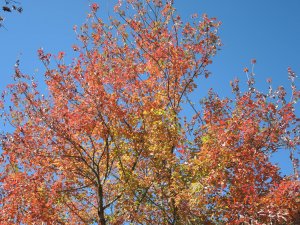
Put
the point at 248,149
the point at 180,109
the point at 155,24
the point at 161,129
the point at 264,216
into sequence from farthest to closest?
the point at 155,24
the point at 180,109
the point at 161,129
the point at 248,149
the point at 264,216

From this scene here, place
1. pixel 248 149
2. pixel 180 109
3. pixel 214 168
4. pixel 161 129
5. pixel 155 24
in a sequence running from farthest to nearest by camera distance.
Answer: pixel 155 24
pixel 180 109
pixel 161 129
pixel 248 149
pixel 214 168

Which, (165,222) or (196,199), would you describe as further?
(165,222)

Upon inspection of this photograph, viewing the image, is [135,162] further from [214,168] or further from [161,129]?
[214,168]

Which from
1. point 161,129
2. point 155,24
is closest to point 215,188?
point 161,129

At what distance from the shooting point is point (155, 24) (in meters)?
20.2

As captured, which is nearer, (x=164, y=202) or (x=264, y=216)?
(x=264, y=216)

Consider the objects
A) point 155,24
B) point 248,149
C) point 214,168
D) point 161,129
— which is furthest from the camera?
point 155,24

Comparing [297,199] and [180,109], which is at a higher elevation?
[180,109]

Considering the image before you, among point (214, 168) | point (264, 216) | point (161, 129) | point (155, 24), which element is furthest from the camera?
point (155, 24)

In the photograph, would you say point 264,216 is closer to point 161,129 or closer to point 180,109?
point 161,129

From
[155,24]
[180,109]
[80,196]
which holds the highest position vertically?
[155,24]

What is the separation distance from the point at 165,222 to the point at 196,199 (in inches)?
127

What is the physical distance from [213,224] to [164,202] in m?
2.23

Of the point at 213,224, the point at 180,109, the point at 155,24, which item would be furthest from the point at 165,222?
the point at 155,24
